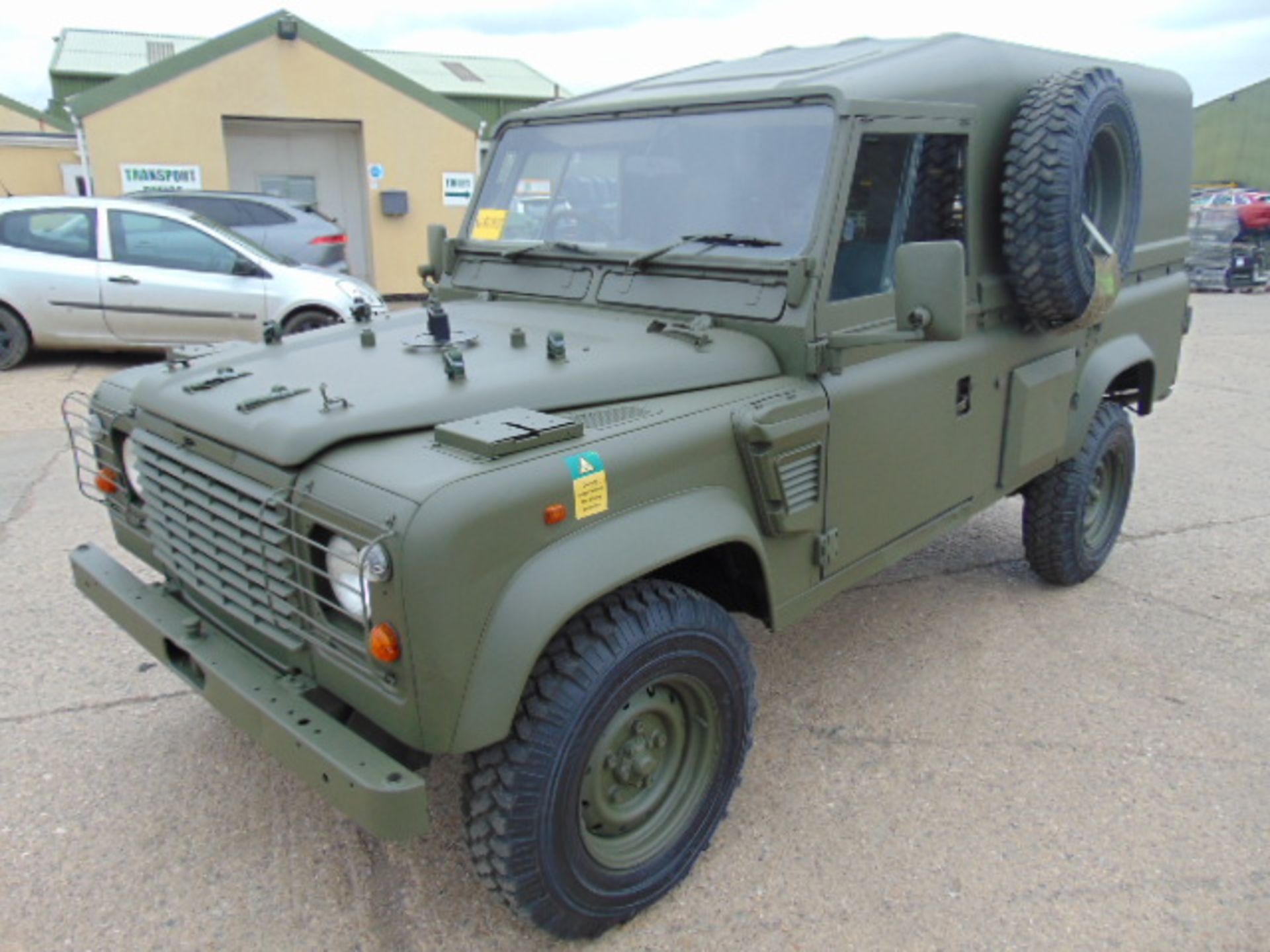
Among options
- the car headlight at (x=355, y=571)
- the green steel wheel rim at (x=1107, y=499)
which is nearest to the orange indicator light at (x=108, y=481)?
the car headlight at (x=355, y=571)

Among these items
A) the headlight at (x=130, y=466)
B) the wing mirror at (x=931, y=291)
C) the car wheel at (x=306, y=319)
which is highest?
the wing mirror at (x=931, y=291)

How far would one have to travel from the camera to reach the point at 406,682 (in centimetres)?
206

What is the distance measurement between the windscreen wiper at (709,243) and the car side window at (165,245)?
6.73 meters

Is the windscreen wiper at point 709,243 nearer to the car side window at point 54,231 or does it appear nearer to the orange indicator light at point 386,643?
the orange indicator light at point 386,643

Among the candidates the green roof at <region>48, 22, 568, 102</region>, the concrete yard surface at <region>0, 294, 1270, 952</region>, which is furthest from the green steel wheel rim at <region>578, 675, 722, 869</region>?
the green roof at <region>48, 22, 568, 102</region>

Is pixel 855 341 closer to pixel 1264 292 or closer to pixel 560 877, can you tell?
pixel 560 877

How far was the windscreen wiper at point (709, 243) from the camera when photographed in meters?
2.99

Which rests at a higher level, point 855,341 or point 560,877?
point 855,341

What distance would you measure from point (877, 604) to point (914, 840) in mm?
1646

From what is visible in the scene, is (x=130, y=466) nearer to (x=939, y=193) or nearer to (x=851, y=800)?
(x=851, y=800)

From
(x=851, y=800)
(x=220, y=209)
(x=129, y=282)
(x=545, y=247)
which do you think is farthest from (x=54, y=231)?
(x=851, y=800)

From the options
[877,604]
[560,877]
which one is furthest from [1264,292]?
[560,877]

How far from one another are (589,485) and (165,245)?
7.92m

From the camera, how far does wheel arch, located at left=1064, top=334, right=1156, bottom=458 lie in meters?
4.18
